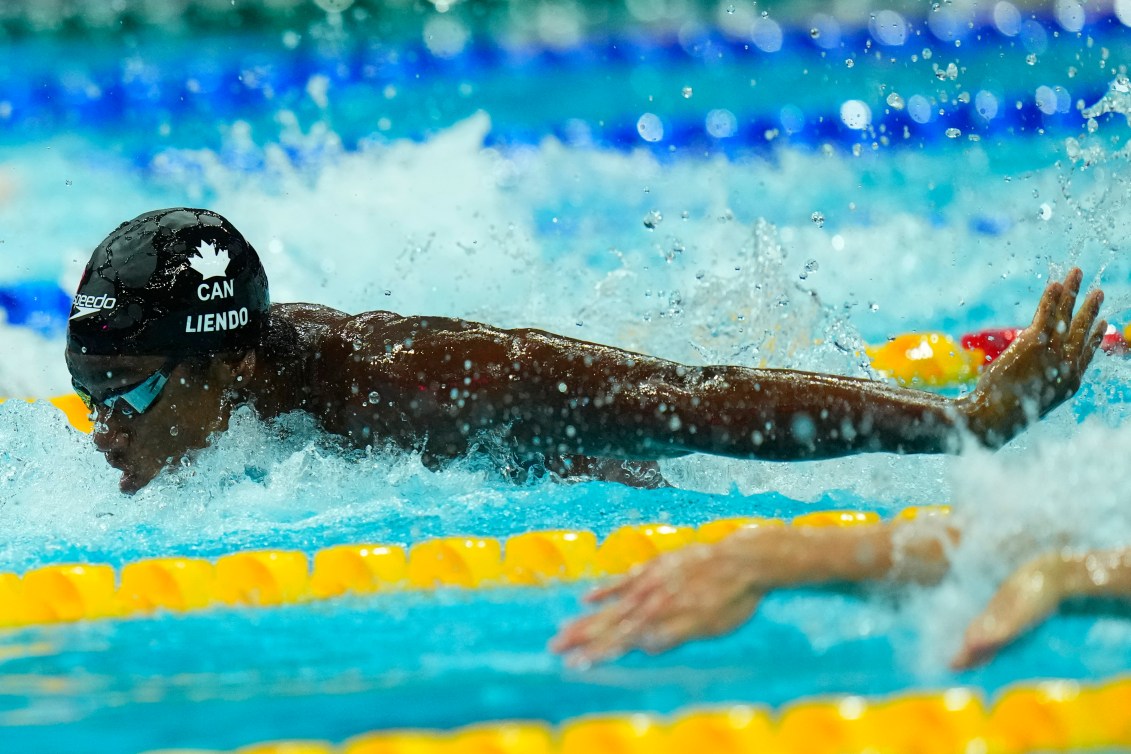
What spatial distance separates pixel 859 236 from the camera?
270 inches

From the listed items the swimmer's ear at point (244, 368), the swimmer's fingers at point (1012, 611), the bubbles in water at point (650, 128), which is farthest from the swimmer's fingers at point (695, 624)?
the bubbles in water at point (650, 128)

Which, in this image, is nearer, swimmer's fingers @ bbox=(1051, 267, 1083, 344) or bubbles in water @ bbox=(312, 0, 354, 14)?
swimmer's fingers @ bbox=(1051, 267, 1083, 344)

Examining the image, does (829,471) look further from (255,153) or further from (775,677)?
(255,153)

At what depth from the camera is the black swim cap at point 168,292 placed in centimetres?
247

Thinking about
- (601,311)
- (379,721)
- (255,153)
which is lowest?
(379,721)

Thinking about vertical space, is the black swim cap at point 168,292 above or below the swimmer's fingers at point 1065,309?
above

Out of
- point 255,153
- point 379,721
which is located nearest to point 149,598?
point 379,721

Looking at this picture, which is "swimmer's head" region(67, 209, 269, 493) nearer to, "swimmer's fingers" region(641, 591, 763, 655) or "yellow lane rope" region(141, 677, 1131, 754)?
"yellow lane rope" region(141, 677, 1131, 754)

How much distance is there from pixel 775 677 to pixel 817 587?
0.45 ft

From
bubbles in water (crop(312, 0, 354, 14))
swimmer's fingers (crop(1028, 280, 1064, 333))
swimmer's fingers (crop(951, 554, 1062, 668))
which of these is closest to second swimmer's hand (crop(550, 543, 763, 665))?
swimmer's fingers (crop(951, 554, 1062, 668))

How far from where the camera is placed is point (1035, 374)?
2.23 m

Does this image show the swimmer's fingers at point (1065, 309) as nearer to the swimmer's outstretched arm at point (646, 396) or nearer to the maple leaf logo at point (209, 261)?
the swimmer's outstretched arm at point (646, 396)

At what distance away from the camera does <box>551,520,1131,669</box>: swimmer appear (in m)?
1.50

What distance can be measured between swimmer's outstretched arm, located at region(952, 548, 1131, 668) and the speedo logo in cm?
176
